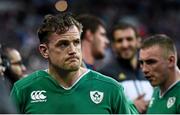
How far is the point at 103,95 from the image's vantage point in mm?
4703

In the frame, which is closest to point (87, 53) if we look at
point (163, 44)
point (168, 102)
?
point (163, 44)

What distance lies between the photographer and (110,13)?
2061 cm

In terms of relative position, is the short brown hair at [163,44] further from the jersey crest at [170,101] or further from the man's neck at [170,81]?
the jersey crest at [170,101]

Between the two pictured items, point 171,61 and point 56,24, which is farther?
point 171,61

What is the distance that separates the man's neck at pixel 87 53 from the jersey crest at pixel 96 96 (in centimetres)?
212

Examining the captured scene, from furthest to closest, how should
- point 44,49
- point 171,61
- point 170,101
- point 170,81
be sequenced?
point 171,61 < point 170,81 < point 170,101 < point 44,49

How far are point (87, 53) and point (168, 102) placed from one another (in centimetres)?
183

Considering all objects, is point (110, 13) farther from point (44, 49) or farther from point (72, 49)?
point (72, 49)

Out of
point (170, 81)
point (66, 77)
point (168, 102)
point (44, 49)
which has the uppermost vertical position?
point (44, 49)

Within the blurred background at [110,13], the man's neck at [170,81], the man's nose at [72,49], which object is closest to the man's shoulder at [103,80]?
the man's nose at [72,49]

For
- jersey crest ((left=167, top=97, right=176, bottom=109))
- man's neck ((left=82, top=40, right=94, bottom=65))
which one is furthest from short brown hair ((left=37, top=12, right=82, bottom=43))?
man's neck ((left=82, top=40, right=94, bottom=65))

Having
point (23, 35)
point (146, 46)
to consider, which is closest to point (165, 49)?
point (146, 46)

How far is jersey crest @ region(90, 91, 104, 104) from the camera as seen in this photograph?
15.4ft

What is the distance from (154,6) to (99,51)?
48.2 feet
